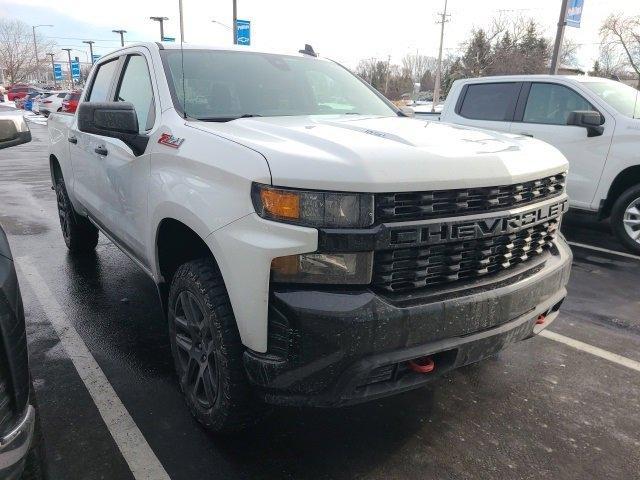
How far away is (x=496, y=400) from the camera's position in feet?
9.75

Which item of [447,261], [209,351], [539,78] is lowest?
[209,351]

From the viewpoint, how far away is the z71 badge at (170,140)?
263cm

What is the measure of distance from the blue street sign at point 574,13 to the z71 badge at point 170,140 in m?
13.3

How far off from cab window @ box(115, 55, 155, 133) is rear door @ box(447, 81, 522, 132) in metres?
4.63

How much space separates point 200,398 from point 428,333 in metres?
1.22

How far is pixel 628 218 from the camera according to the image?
596 cm

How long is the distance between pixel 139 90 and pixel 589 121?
4863mm

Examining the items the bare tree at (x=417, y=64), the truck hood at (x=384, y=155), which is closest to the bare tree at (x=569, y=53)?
the bare tree at (x=417, y=64)

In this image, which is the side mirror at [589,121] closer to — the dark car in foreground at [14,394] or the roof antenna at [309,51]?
the roof antenna at [309,51]

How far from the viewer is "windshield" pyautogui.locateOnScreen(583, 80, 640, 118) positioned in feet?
19.5

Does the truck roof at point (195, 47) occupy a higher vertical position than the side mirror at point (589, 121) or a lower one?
higher

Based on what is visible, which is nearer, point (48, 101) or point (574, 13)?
point (574, 13)

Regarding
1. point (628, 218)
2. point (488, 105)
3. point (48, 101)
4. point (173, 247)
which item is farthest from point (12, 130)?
point (48, 101)

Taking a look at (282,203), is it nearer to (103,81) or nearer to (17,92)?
(103,81)
